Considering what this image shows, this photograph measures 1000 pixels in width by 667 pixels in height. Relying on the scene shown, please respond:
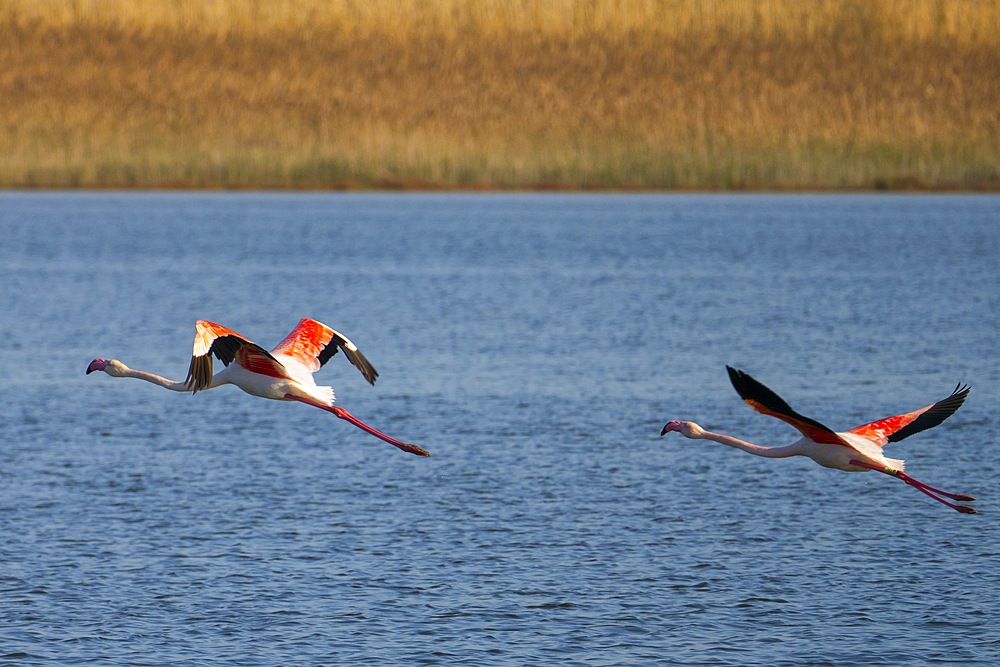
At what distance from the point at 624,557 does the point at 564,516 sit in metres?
1.79

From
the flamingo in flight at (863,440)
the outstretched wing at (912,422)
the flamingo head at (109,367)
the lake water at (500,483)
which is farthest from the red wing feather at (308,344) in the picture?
the outstretched wing at (912,422)

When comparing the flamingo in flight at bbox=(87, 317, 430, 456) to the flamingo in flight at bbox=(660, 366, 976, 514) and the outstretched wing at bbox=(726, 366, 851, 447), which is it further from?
the flamingo in flight at bbox=(660, 366, 976, 514)

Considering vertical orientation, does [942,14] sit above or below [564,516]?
above

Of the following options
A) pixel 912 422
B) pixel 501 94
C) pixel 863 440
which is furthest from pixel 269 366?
pixel 501 94

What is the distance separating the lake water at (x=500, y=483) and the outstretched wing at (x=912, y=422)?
1815 mm

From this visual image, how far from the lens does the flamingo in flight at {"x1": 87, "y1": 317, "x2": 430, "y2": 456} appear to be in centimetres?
1219

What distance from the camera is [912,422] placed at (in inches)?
511

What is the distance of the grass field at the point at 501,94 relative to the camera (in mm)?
58469

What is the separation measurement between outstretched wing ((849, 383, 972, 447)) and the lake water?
1815 millimetres

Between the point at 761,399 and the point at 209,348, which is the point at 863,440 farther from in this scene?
the point at 209,348

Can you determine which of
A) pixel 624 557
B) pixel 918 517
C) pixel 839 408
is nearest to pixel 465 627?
pixel 624 557

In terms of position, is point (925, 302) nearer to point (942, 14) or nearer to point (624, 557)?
point (624, 557)

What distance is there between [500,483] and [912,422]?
289 inches

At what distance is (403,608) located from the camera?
590 inches
